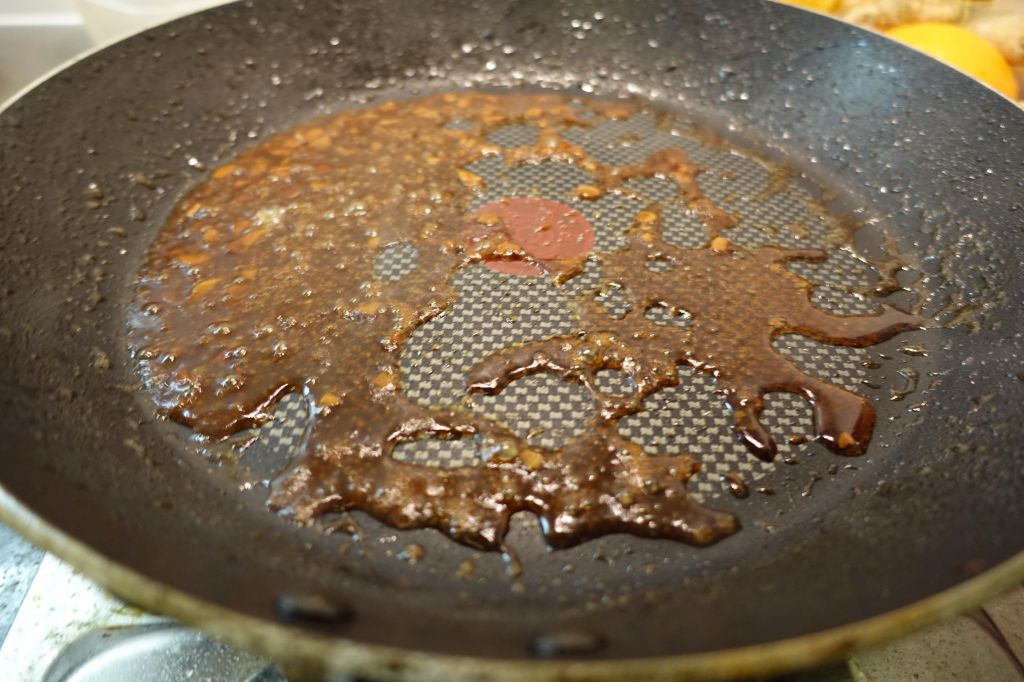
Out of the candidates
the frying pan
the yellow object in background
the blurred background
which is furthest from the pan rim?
the yellow object in background

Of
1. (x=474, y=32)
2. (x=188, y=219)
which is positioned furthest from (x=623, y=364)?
(x=474, y=32)

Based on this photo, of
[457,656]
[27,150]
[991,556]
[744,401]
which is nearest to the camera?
[457,656]

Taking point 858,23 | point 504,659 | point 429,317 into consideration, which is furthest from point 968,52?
point 504,659

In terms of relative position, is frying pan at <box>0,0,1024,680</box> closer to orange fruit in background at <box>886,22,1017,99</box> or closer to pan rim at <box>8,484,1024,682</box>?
pan rim at <box>8,484,1024,682</box>

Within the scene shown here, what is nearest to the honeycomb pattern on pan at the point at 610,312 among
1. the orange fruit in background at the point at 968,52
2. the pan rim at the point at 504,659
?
the pan rim at the point at 504,659

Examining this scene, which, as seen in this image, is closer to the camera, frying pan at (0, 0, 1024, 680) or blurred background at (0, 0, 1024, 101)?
frying pan at (0, 0, 1024, 680)

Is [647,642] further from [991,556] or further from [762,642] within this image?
[991,556]

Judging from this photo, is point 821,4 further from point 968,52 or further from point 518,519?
point 518,519
